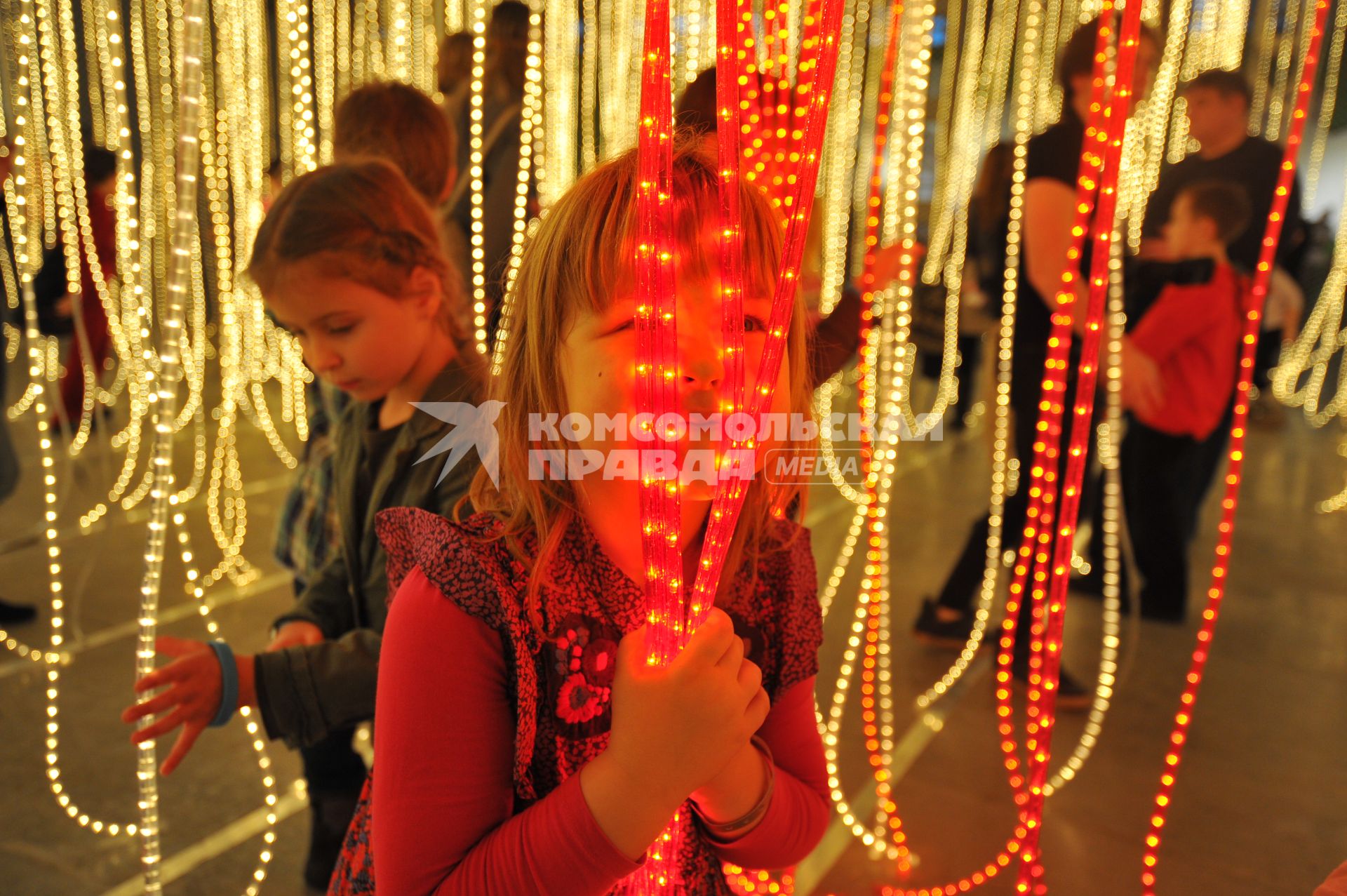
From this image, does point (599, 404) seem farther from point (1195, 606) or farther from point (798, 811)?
point (1195, 606)

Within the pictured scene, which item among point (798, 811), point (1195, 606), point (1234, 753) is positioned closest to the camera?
point (798, 811)

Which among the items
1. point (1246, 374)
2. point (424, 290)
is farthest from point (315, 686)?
point (1246, 374)

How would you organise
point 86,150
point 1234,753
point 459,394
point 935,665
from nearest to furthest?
point 459,394 → point 1234,753 → point 935,665 → point 86,150

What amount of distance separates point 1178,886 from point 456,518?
143cm

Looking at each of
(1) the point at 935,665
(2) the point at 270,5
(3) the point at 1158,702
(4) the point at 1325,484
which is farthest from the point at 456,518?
(2) the point at 270,5

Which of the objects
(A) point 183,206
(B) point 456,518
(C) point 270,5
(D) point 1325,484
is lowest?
(D) point 1325,484

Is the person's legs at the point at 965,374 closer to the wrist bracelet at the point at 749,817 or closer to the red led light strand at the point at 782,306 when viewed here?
the wrist bracelet at the point at 749,817

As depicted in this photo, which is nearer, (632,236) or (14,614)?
(632,236)

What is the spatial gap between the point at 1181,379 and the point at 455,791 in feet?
8.22

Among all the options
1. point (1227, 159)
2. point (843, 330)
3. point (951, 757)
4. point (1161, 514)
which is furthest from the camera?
point (1161, 514)

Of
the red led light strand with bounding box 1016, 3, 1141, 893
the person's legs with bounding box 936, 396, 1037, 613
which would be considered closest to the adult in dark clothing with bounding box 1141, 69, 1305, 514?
the person's legs with bounding box 936, 396, 1037, 613

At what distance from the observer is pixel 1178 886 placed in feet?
5.32

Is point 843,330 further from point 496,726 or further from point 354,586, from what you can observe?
point 496,726

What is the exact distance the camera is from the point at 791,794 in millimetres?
775
